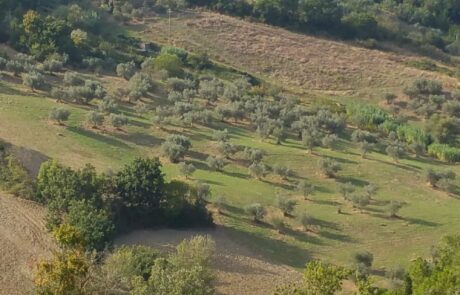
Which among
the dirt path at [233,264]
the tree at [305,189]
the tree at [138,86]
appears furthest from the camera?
the tree at [138,86]

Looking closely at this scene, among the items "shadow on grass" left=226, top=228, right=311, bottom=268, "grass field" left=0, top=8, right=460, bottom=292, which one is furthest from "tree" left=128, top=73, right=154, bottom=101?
"shadow on grass" left=226, top=228, right=311, bottom=268

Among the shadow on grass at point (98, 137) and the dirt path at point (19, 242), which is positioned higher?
the shadow on grass at point (98, 137)

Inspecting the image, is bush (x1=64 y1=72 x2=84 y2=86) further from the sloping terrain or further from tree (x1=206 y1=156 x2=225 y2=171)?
the sloping terrain

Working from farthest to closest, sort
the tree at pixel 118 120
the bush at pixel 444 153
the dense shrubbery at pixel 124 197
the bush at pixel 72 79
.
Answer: the bush at pixel 72 79, the bush at pixel 444 153, the tree at pixel 118 120, the dense shrubbery at pixel 124 197

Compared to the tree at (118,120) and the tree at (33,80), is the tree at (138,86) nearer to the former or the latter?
the tree at (33,80)

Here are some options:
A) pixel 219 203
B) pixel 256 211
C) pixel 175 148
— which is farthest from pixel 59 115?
pixel 256 211

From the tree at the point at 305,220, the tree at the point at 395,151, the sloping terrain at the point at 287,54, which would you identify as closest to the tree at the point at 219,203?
the tree at the point at 305,220

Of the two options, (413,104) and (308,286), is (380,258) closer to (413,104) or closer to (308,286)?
(308,286)
